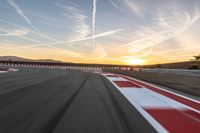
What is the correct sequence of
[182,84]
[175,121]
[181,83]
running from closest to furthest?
[175,121]
[182,84]
[181,83]

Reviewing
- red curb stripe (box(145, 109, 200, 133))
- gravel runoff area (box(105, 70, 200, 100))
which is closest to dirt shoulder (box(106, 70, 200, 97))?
gravel runoff area (box(105, 70, 200, 100))

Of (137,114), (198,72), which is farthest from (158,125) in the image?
(198,72)

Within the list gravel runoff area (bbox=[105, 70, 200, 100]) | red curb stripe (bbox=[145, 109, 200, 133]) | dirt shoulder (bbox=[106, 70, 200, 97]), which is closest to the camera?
red curb stripe (bbox=[145, 109, 200, 133])

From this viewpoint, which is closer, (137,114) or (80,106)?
(137,114)

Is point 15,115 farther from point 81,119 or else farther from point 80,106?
point 80,106

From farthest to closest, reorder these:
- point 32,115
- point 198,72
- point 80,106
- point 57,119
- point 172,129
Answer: point 198,72 → point 80,106 → point 32,115 → point 57,119 → point 172,129

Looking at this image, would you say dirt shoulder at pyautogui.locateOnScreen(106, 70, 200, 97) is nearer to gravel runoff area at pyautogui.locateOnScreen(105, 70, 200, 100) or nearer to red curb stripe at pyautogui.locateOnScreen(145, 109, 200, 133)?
gravel runoff area at pyautogui.locateOnScreen(105, 70, 200, 100)

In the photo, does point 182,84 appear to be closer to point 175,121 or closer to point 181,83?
point 181,83

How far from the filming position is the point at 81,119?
601 cm

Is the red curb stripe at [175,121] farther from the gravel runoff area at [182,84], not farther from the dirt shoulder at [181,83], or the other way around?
the dirt shoulder at [181,83]

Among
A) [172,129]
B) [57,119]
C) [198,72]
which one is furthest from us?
[198,72]

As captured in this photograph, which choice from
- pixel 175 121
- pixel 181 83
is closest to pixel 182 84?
pixel 181 83

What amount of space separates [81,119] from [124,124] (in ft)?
3.27

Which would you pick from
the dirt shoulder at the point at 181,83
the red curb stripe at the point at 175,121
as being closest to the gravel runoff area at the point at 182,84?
the dirt shoulder at the point at 181,83
